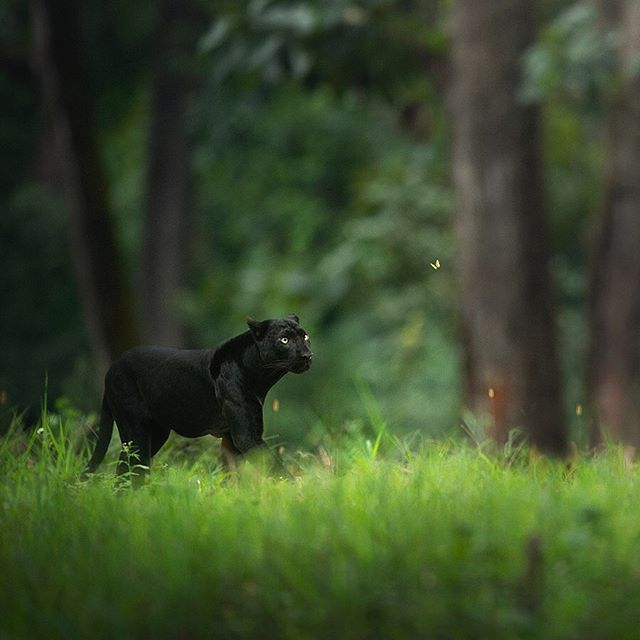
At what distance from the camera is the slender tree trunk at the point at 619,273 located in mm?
16328

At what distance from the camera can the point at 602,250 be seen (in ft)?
55.1

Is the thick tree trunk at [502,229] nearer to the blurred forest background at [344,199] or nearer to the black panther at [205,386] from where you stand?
the blurred forest background at [344,199]

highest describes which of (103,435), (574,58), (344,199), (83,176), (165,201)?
(574,58)

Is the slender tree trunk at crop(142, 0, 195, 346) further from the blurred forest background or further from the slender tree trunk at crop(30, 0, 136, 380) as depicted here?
the slender tree trunk at crop(30, 0, 136, 380)

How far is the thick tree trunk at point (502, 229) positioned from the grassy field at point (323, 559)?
9912mm

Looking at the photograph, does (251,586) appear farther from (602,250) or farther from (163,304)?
(163,304)

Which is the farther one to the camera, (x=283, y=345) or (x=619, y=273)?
(x=619, y=273)

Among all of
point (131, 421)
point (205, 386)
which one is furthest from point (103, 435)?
point (205, 386)

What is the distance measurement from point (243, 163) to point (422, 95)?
493 centimetres

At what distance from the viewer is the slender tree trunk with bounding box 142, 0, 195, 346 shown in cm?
2486

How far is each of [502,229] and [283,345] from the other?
34.5ft

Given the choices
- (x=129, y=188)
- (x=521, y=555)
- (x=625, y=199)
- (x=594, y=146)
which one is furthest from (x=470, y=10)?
(x=129, y=188)

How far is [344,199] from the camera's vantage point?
29.9 m

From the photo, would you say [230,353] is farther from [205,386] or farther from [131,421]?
[131,421]
